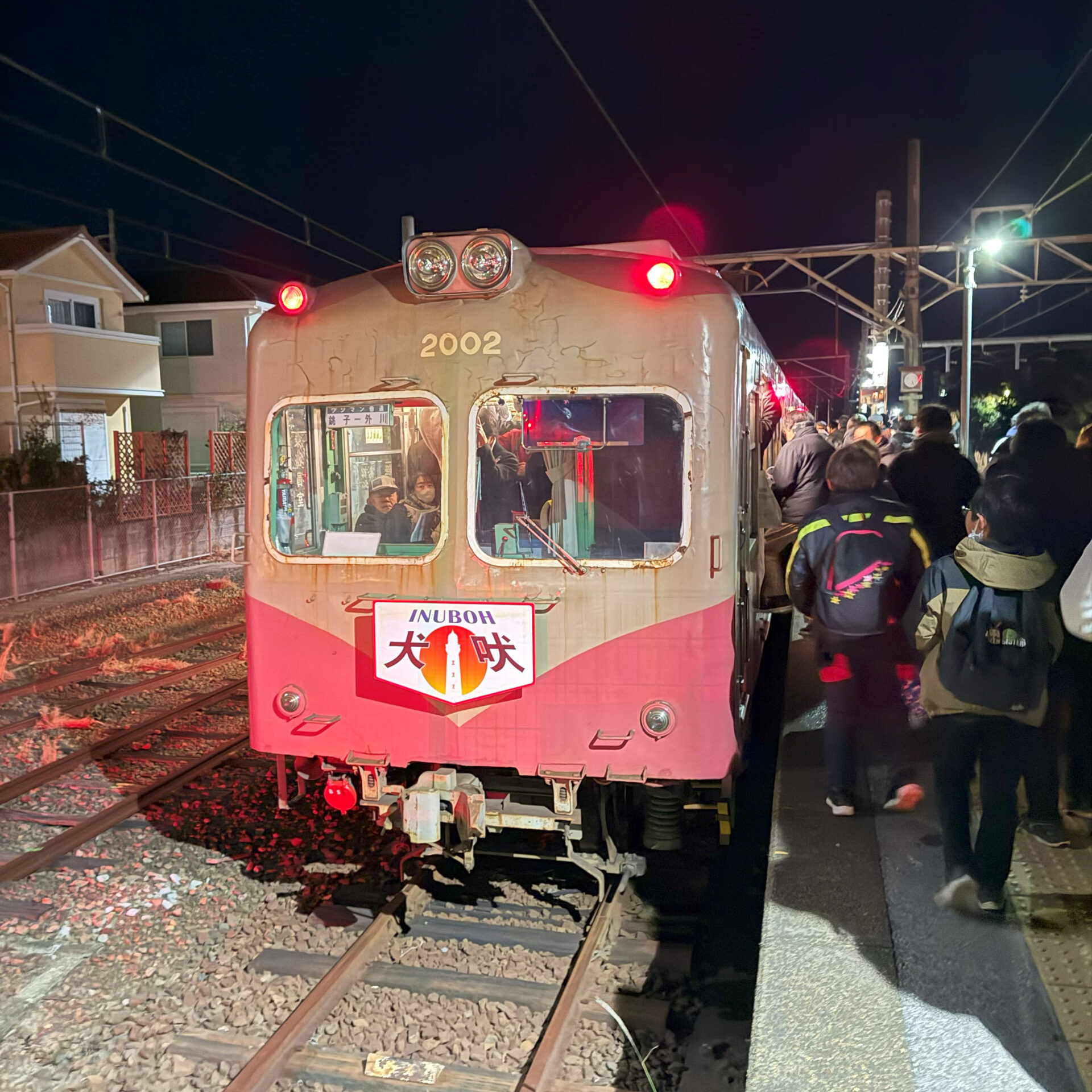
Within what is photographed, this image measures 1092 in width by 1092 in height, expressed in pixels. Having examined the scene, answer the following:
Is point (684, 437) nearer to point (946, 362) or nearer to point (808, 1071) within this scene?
point (808, 1071)

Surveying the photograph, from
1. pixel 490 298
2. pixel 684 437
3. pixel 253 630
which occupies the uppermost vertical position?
pixel 490 298

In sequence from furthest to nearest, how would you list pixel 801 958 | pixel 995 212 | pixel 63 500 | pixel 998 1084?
1. pixel 63 500
2. pixel 995 212
3. pixel 801 958
4. pixel 998 1084

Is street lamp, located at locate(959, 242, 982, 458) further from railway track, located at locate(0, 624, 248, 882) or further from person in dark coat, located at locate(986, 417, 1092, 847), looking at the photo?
railway track, located at locate(0, 624, 248, 882)

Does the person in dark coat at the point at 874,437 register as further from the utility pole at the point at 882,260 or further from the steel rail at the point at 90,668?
the utility pole at the point at 882,260

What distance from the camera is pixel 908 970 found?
12.0ft

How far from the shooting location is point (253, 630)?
4.75 m

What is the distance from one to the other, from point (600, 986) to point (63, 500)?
1476 centimetres

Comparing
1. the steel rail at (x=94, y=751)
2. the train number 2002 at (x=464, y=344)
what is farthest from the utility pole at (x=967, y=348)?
the train number 2002 at (x=464, y=344)

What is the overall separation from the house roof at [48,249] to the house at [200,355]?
11.6ft

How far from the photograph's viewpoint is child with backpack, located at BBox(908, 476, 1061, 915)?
3.82 meters

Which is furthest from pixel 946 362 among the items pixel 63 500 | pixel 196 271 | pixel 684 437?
pixel 684 437

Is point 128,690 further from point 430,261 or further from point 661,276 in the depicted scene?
point 661,276

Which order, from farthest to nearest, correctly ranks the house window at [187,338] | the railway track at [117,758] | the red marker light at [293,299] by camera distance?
the house window at [187,338], the railway track at [117,758], the red marker light at [293,299]

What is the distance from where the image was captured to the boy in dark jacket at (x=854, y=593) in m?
4.78
